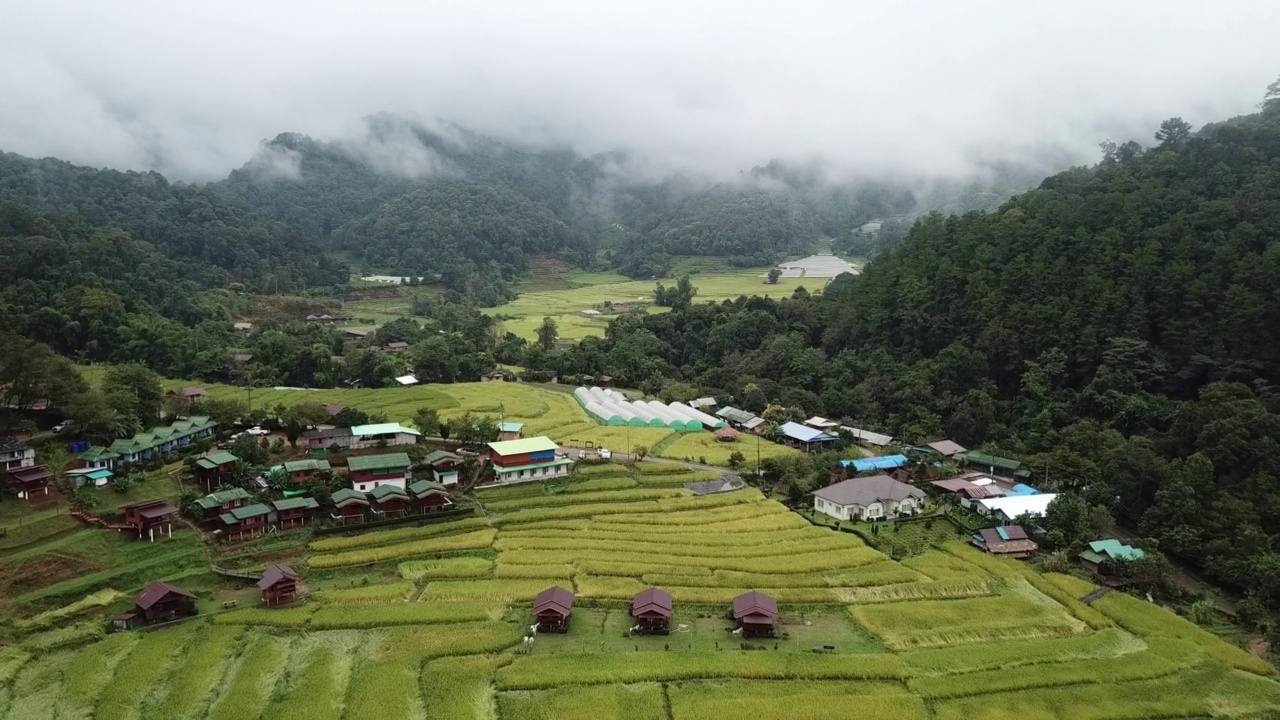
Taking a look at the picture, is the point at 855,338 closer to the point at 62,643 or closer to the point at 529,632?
the point at 529,632

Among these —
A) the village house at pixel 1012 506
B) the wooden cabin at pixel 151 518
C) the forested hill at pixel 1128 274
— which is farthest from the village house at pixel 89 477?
the forested hill at pixel 1128 274

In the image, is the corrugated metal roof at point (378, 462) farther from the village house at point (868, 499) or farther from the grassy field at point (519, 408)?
the village house at point (868, 499)

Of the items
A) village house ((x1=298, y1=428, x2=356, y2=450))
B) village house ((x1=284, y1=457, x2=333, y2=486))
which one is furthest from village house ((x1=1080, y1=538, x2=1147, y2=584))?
village house ((x1=298, y1=428, x2=356, y2=450))

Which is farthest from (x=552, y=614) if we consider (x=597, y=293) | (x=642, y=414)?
(x=597, y=293)

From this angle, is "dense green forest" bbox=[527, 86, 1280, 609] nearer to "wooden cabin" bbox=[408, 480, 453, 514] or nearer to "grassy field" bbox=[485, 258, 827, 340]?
"wooden cabin" bbox=[408, 480, 453, 514]

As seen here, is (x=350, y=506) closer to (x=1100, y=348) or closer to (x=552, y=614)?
(x=552, y=614)
